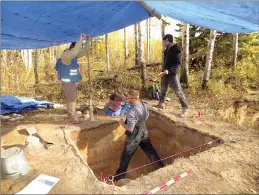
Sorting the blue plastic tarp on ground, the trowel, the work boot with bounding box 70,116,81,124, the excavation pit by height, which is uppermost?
Result: the blue plastic tarp on ground

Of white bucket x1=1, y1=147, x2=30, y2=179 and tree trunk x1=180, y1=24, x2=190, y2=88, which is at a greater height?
tree trunk x1=180, y1=24, x2=190, y2=88

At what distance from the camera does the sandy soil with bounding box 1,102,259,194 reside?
3156 mm

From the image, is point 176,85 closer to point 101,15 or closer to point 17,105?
point 101,15

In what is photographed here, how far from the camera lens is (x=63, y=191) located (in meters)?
3.13

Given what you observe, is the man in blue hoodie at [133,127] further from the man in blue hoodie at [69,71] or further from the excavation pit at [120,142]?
the man in blue hoodie at [69,71]

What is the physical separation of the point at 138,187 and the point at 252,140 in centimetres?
261

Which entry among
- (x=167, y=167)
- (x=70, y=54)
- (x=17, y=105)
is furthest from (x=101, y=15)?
(x=17, y=105)

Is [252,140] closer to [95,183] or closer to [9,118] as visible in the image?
[95,183]

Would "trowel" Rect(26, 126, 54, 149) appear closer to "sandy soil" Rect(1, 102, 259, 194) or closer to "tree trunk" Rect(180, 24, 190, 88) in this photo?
"sandy soil" Rect(1, 102, 259, 194)

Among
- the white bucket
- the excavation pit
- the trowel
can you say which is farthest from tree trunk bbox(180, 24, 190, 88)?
the white bucket

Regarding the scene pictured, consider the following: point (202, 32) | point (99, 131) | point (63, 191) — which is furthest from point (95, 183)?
point (202, 32)

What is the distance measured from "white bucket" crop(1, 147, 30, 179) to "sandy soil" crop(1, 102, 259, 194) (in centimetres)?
9

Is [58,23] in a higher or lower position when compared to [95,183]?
higher

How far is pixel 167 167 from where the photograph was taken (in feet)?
11.9
